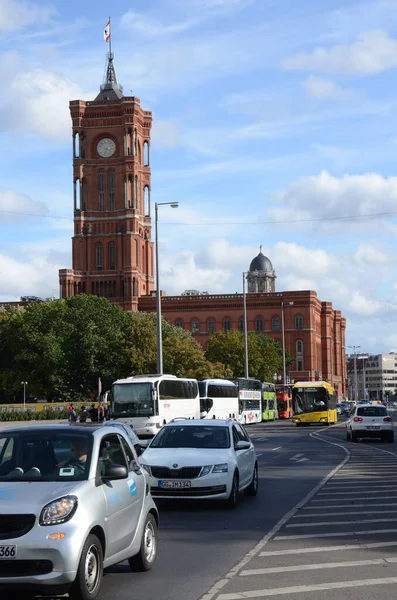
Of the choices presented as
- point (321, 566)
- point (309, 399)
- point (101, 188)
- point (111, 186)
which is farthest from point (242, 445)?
point (101, 188)

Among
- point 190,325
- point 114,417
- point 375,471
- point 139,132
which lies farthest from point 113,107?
point 375,471

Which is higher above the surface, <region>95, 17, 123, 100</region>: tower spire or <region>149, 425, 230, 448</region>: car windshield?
<region>95, 17, 123, 100</region>: tower spire

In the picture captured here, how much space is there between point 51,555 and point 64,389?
3160 inches

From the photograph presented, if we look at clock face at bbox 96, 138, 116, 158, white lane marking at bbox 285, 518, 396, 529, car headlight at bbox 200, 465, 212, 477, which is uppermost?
clock face at bbox 96, 138, 116, 158

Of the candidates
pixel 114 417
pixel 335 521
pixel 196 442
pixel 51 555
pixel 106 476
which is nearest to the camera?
pixel 51 555

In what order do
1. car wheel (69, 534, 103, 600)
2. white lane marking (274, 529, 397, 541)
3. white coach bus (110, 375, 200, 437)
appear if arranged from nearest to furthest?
car wheel (69, 534, 103, 600), white lane marking (274, 529, 397, 541), white coach bus (110, 375, 200, 437)

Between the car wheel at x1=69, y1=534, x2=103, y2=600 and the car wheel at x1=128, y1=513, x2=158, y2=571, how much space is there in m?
1.27

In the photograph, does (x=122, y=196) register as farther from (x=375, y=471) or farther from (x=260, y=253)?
(x=375, y=471)

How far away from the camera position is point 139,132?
456 ft

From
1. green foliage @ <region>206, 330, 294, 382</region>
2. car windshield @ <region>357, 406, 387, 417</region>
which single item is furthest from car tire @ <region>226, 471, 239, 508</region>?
green foliage @ <region>206, 330, 294, 382</region>

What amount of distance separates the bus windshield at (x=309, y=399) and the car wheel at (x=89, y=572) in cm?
5610

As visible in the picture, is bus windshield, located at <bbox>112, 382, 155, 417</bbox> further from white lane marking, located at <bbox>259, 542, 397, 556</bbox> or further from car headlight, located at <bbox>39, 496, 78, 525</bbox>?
car headlight, located at <bbox>39, 496, 78, 525</bbox>

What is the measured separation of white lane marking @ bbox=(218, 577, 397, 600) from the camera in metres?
8.66

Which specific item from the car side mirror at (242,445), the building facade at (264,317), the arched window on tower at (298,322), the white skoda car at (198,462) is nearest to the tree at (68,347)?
the building facade at (264,317)
